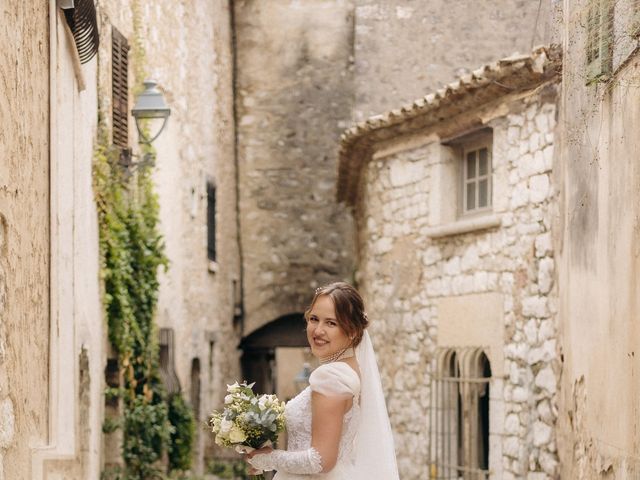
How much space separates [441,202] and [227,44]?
822cm

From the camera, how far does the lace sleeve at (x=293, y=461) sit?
4.78 m

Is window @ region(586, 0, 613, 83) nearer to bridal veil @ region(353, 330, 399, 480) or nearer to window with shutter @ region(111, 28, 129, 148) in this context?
bridal veil @ region(353, 330, 399, 480)

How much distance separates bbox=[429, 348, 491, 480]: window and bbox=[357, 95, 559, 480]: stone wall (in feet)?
0.51

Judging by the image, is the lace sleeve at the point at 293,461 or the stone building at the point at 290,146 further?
the stone building at the point at 290,146

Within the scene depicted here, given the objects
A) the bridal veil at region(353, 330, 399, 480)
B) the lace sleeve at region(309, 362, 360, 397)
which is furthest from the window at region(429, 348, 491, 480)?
the lace sleeve at region(309, 362, 360, 397)

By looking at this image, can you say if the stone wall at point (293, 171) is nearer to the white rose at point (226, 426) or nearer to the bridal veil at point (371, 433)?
the bridal veil at point (371, 433)

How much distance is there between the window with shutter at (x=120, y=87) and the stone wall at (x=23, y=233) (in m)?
4.97

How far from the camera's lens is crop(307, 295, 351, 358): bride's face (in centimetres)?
492

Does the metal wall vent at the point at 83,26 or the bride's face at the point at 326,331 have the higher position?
the metal wall vent at the point at 83,26

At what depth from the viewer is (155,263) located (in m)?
12.6


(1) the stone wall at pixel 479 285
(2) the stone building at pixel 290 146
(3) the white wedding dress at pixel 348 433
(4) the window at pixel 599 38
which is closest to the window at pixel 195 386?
(2) the stone building at pixel 290 146

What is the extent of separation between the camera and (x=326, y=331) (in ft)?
16.1

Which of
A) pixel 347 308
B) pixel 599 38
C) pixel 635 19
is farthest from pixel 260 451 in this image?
pixel 599 38

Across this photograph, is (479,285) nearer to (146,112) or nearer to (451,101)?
(451,101)
